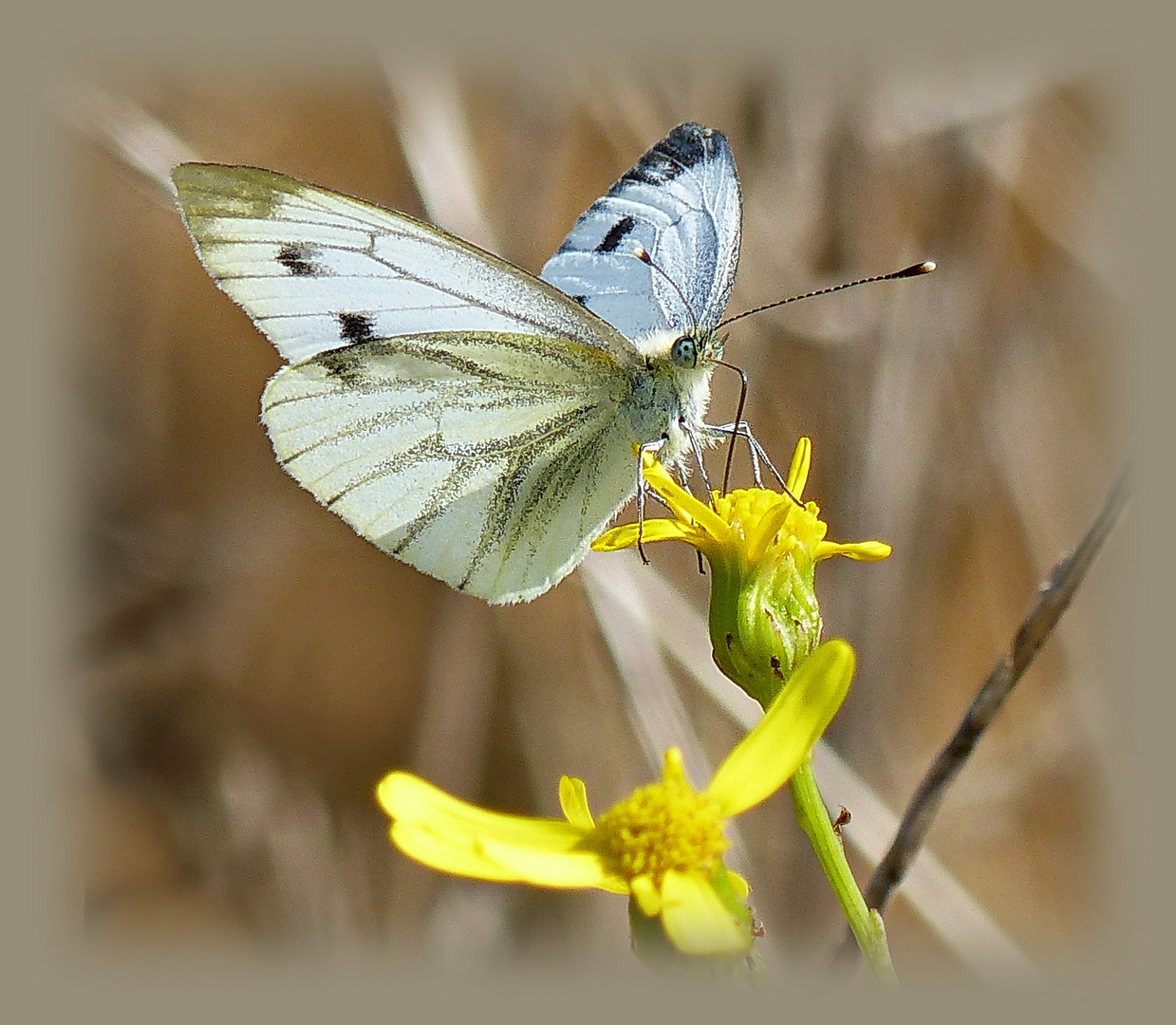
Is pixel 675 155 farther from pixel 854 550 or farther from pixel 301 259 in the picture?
pixel 854 550

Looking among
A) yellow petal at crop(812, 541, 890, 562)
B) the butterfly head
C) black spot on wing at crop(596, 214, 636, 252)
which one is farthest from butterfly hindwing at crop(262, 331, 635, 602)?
yellow petal at crop(812, 541, 890, 562)

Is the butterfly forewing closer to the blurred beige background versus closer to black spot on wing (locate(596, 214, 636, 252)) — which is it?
black spot on wing (locate(596, 214, 636, 252))

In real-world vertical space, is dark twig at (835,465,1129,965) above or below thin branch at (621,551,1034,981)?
above

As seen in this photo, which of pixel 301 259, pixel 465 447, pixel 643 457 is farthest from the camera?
pixel 465 447

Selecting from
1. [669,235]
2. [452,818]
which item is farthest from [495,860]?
[669,235]

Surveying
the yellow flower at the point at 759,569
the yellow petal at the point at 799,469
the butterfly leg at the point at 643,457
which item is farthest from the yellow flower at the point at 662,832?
the butterfly leg at the point at 643,457

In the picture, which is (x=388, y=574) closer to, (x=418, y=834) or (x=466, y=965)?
(x=466, y=965)
